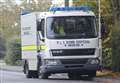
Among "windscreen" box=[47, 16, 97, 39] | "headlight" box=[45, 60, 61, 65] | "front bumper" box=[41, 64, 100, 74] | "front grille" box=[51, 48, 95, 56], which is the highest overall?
"windscreen" box=[47, 16, 97, 39]

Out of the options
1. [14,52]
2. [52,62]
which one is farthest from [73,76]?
[14,52]

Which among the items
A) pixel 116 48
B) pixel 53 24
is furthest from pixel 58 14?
pixel 116 48

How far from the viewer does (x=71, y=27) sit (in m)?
22.2

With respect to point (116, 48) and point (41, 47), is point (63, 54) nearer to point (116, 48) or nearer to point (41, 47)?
point (41, 47)

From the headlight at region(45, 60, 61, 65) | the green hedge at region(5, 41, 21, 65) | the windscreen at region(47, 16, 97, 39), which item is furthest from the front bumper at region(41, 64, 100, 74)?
the green hedge at region(5, 41, 21, 65)

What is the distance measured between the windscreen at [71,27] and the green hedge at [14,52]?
2089 cm

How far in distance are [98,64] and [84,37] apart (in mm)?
1411

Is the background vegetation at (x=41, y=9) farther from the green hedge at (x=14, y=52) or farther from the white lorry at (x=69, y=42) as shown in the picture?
the white lorry at (x=69, y=42)

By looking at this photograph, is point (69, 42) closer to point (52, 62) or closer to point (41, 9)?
point (52, 62)

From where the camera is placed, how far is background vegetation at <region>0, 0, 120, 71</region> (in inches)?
955

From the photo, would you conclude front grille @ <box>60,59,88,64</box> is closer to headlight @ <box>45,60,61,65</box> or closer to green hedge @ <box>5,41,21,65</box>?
headlight @ <box>45,60,61,65</box>

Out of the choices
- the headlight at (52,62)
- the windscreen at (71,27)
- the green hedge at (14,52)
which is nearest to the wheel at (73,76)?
the headlight at (52,62)

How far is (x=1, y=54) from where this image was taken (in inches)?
2479

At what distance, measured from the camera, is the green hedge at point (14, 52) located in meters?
43.1
